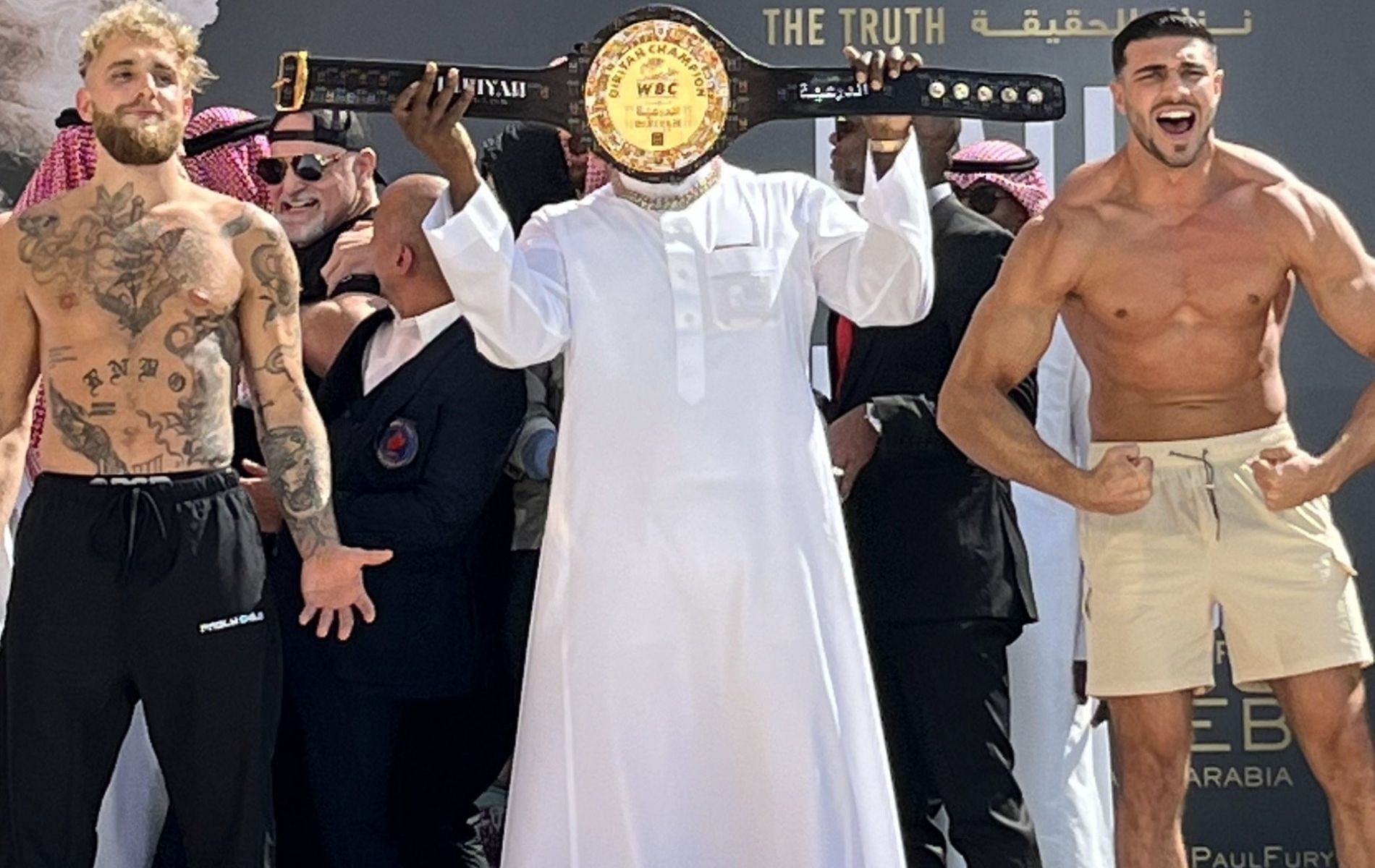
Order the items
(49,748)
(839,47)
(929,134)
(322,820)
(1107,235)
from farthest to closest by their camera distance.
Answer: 1. (839,47)
2. (929,134)
3. (322,820)
4. (1107,235)
5. (49,748)

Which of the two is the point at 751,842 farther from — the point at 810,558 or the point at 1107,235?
the point at 1107,235

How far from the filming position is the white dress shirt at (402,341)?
4414 mm

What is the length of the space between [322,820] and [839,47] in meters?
2.51

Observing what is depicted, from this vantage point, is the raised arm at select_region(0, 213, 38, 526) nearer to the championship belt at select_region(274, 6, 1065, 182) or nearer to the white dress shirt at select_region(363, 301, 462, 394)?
the championship belt at select_region(274, 6, 1065, 182)

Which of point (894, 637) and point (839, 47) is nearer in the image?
point (894, 637)

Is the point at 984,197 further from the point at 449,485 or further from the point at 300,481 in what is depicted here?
the point at 300,481

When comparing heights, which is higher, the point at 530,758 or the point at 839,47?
the point at 839,47

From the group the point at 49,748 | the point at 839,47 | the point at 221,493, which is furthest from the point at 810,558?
the point at 839,47

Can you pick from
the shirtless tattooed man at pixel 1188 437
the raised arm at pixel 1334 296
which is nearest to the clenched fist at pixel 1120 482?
the shirtless tattooed man at pixel 1188 437

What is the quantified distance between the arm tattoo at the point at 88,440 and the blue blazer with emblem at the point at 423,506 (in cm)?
63

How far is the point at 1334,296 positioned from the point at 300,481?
1.92 meters

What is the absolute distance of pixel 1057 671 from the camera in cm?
504

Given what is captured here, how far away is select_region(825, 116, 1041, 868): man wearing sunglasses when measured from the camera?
14.3 ft

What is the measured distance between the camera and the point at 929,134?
4.65m
